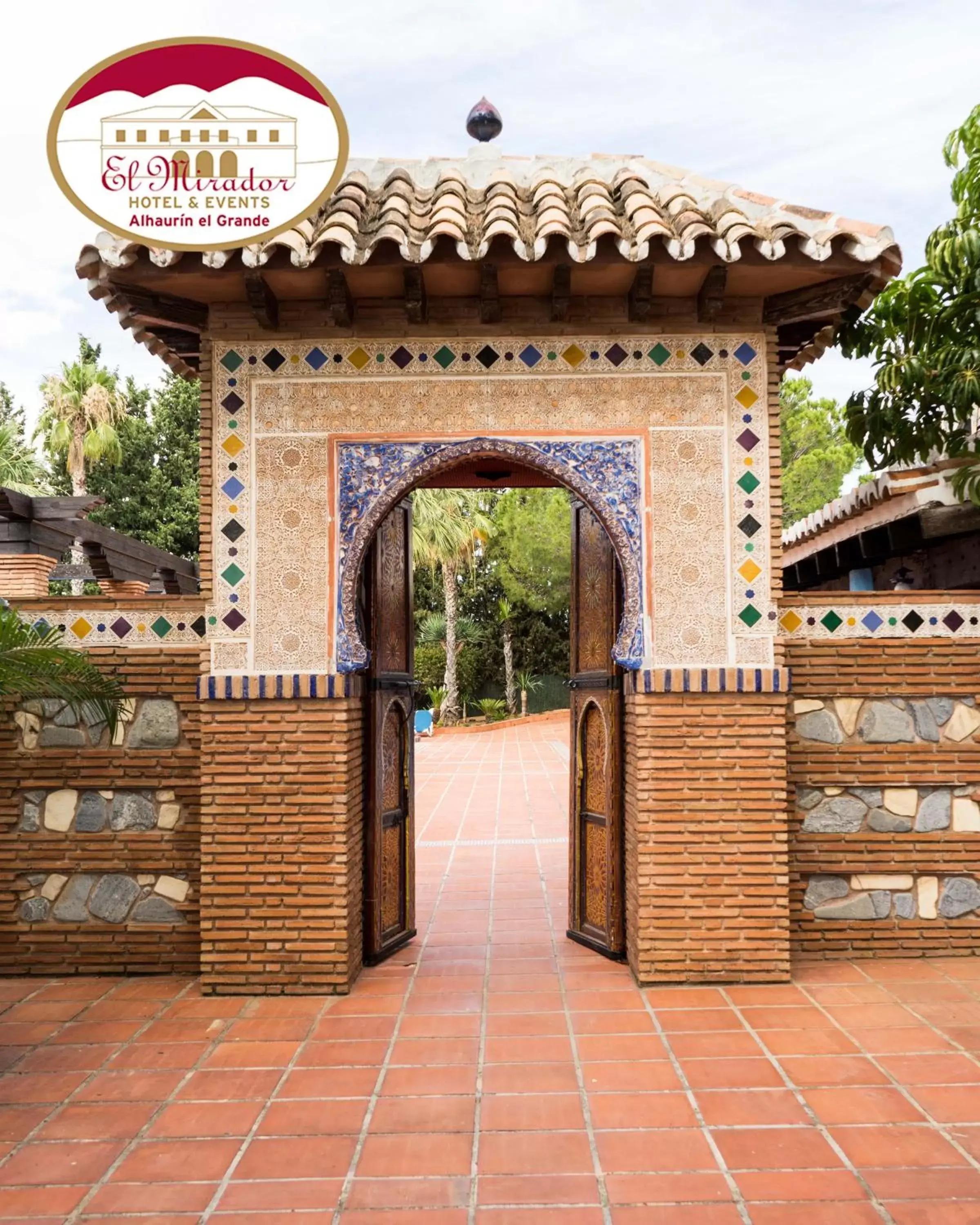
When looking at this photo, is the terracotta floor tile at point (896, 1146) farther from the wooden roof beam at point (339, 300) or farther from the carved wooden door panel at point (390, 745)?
the wooden roof beam at point (339, 300)

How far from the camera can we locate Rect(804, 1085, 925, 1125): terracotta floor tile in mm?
3533

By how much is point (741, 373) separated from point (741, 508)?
699mm

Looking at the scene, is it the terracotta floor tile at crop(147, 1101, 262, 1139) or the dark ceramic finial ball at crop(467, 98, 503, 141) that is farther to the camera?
the dark ceramic finial ball at crop(467, 98, 503, 141)

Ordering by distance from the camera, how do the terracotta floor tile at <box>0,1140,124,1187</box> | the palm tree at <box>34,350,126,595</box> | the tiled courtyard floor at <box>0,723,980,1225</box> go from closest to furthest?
the tiled courtyard floor at <box>0,723,980,1225</box>
the terracotta floor tile at <box>0,1140,124,1187</box>
the palm tree at <box>34,350,126,595</box>

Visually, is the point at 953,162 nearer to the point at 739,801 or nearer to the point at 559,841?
the point at 739,801

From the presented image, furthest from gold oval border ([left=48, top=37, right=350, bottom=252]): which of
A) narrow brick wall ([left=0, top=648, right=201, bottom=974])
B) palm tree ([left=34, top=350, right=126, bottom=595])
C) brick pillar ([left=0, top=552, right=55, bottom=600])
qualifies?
palm tree ([left=34, top=350, right=126, bottom=595])

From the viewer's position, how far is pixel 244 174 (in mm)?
4340

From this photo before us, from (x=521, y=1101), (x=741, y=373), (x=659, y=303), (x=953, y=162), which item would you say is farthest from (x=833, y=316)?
(x=521, y=1101)

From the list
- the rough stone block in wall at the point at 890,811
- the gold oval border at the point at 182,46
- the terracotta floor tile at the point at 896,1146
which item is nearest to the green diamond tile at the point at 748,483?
the rough stone block in wall at the point at 890,811

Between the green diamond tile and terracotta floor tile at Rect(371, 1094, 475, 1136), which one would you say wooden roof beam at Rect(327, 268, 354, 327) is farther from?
terracotta floor tile at Rect(371, 1094, 475, 1136)

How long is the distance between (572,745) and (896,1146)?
3088 millimetres

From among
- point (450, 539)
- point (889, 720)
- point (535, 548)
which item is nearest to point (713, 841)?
point (889, 720)

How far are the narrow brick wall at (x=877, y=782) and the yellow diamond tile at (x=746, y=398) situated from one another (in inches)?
51.3

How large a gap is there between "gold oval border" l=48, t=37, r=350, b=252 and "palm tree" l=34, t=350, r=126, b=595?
18.6 metres
